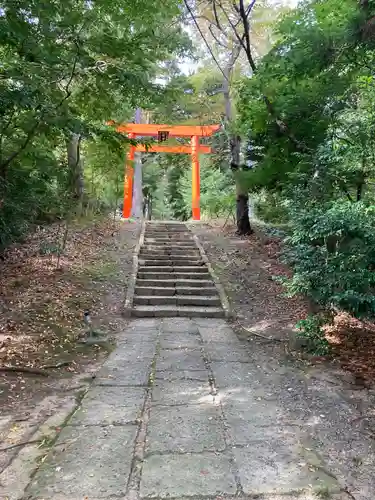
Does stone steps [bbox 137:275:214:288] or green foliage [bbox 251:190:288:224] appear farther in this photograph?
green foliage [bbox 251:190:288:224]

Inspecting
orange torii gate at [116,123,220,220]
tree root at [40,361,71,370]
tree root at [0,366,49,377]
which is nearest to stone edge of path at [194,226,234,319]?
tree root at [40,361,71,370]

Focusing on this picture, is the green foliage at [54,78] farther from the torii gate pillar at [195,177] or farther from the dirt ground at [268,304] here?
the torii gate pillar at [195,177]

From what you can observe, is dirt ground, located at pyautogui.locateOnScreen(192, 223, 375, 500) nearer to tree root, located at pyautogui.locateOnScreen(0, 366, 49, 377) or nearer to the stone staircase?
the stone staircase

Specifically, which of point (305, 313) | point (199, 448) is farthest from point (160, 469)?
point (305, 313)

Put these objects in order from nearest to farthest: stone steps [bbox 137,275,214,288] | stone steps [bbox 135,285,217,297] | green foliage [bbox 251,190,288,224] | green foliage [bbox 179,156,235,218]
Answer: stone steps [bbox 135,285,217,297] → stone steps [bbox 137,275,214,288] → green foliage [bbox 251,190,288,224] → green foliage [bbox 179,156,235,218]

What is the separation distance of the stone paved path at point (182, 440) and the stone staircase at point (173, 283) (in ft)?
6.65

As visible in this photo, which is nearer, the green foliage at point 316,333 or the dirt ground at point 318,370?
the dirt ground at point 318,370

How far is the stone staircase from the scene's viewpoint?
21.2ft

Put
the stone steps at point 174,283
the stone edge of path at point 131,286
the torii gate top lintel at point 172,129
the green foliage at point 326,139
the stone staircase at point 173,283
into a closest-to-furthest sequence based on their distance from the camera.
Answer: the green foliage at point 326,139 < the stone edge of path at point 131,286 < the stone staircase at point 173,283 < the stone steps at point 174,283 < the torii gate top lintel at point 172,129

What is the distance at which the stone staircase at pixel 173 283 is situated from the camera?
6.46m

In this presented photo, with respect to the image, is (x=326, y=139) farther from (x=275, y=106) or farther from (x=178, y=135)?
(x=178, y=135)

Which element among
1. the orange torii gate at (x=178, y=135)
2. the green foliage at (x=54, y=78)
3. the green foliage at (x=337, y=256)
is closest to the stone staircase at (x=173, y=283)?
the green foliage at (x=337, y=256)

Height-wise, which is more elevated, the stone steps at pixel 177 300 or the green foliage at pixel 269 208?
the green foliage at pixel 269 208

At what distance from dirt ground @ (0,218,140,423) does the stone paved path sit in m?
0.50
